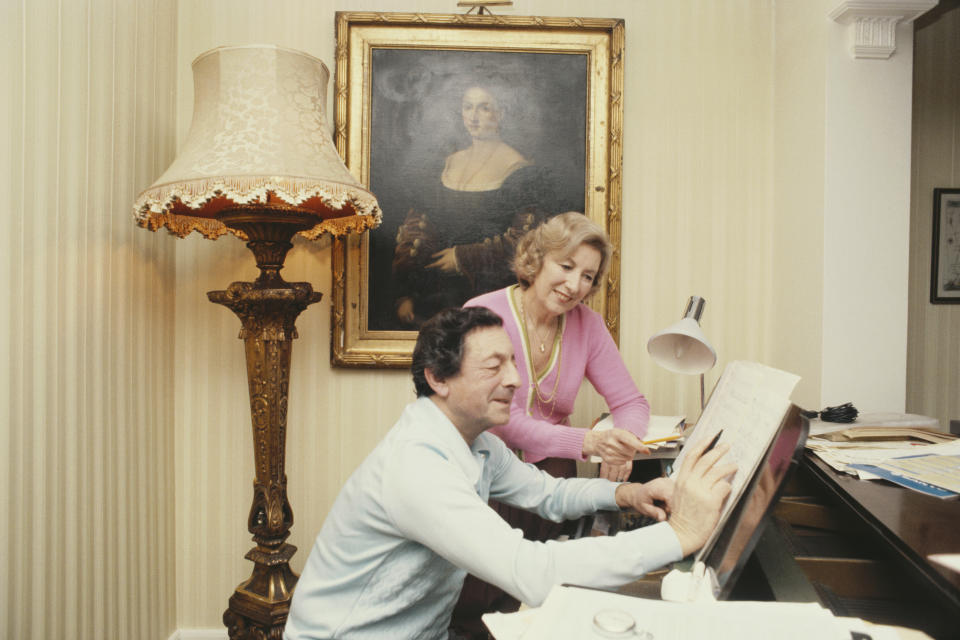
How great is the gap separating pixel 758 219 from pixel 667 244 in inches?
16.1

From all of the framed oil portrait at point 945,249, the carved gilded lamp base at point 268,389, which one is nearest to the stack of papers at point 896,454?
the framed oil portrait at point 945,249

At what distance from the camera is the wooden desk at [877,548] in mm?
945

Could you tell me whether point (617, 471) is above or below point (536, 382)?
below

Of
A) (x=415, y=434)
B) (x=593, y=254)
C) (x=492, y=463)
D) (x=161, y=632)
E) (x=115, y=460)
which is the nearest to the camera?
(x=415, y=434)

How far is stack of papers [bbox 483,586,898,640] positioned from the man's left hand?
46 cm

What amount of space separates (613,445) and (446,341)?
0.65 meters

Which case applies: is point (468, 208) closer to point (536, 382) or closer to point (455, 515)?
point (536, 382)

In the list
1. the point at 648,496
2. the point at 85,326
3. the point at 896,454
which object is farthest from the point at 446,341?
the point at 85,326

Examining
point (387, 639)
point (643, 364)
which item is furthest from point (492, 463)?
point (643, 364)

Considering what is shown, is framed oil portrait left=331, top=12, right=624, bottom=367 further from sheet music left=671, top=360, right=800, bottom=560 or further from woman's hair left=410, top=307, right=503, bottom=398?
sheet music left=671, top=360, right=800, bottom=560

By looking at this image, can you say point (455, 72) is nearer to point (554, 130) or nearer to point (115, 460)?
point (554, 130)

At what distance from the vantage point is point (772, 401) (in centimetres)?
110

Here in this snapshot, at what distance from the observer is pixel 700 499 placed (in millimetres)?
1091

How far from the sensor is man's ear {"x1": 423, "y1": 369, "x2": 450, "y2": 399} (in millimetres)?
1422
